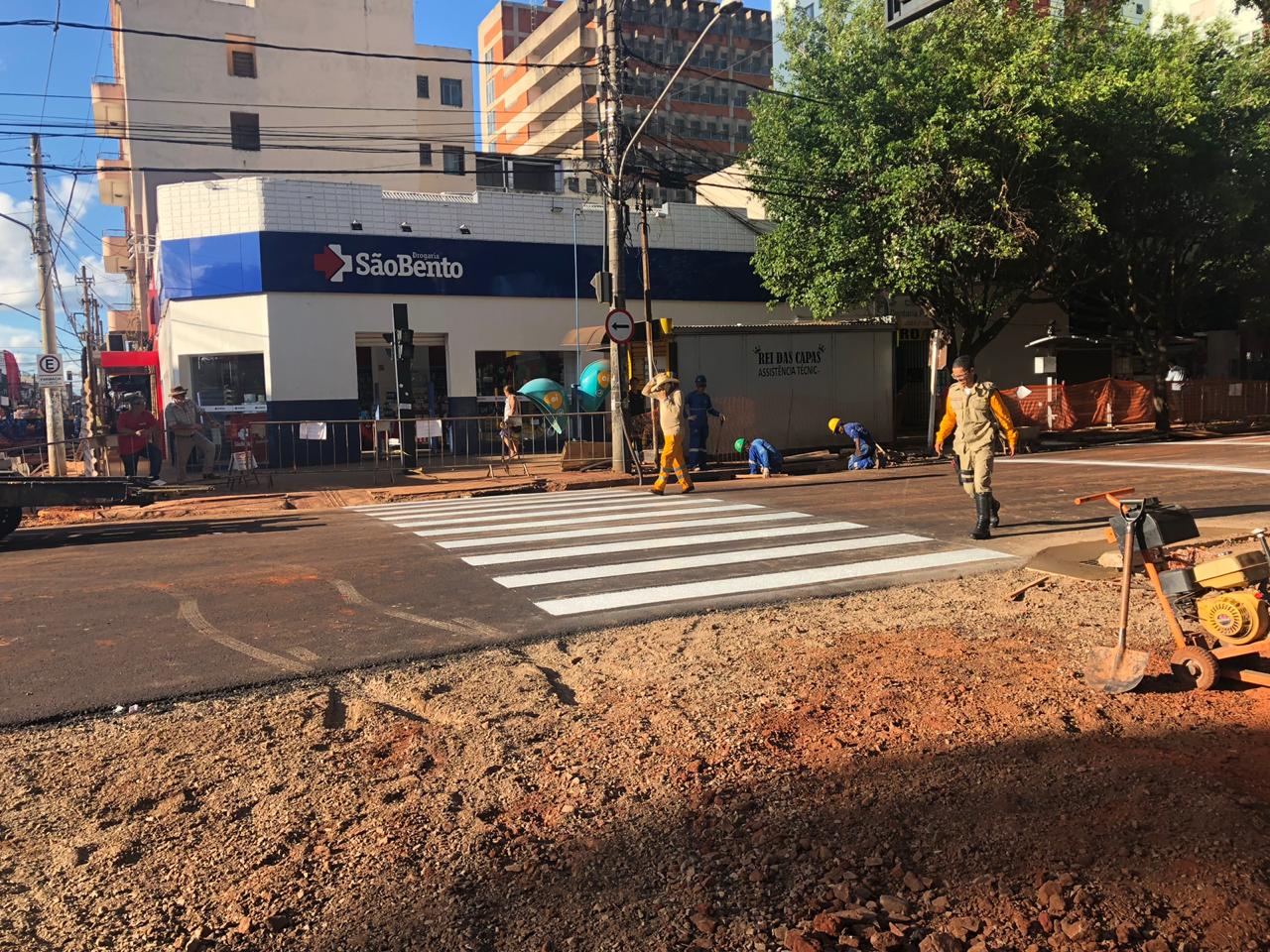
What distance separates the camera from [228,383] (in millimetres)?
22891

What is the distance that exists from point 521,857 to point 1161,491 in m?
12.2

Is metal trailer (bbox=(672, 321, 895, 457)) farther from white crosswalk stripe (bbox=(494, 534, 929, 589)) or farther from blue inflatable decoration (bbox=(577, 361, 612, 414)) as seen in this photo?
white crosswalk stripe (bbox=(494, 534, 929, 589))

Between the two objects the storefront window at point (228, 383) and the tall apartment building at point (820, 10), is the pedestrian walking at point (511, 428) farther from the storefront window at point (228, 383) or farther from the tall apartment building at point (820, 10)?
the tall apartment building at point (820, 10)

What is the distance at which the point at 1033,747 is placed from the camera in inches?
166

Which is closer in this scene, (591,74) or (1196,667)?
(1196,667)

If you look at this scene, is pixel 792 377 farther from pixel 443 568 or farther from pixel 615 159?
pixel 443 568

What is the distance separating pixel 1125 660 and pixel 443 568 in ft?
19.2

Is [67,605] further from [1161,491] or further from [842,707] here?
[1161,491]

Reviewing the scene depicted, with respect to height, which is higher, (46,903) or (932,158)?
(932,158)

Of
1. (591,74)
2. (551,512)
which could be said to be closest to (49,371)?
(551,512)

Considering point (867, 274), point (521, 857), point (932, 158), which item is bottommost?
point (521, 857)

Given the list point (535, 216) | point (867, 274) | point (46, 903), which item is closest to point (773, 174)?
→ point (867, 274)

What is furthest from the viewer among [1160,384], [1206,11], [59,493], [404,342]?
[1206,11]

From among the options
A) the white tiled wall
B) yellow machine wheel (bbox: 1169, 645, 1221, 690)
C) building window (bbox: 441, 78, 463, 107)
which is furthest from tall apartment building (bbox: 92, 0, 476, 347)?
yellow machine wheel (bbox: 1169, 645, 1221, 690)
